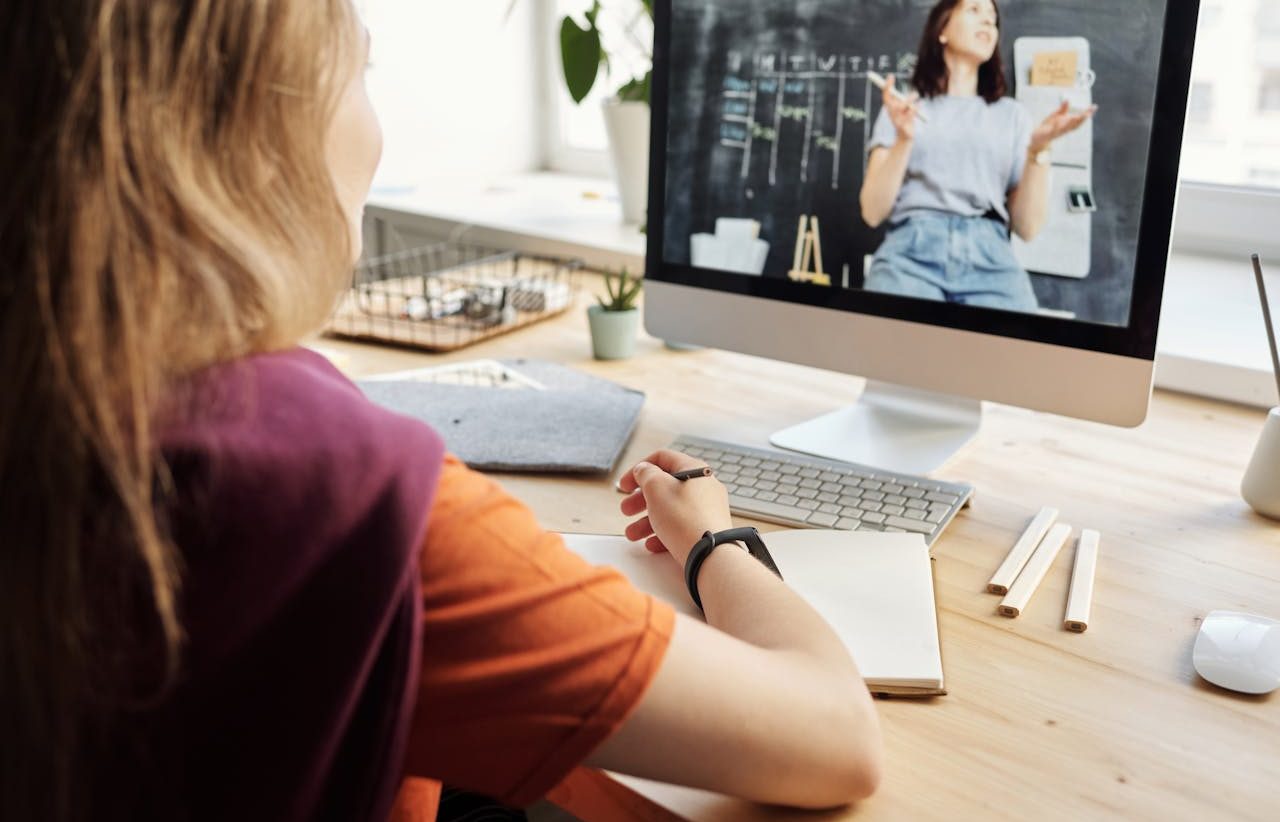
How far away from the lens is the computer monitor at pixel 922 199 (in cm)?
100

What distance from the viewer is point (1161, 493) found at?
Answer: 113cm

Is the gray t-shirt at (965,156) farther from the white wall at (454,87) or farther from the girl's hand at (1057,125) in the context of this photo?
the white wall at (454,87)

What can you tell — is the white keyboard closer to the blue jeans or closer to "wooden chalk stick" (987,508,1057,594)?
"wooden chalk stick" (987,508,1057,594)

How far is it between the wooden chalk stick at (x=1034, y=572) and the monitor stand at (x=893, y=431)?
0.16 metres

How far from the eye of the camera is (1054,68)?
3.36 feet

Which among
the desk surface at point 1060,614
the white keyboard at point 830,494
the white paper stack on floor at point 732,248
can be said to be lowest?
the desk surface at point 1060,614

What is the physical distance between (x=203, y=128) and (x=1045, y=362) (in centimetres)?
77

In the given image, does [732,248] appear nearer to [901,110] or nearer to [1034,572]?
[901,110]

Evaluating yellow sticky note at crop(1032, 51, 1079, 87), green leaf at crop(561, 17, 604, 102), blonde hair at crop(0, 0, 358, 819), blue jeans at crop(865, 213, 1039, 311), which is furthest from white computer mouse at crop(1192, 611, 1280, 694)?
green leaf at crop(561, 17, 604, 102)

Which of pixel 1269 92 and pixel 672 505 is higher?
pixel 1269 92

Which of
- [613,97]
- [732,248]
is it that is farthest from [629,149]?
[732,248]

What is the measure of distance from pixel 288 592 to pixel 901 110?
0.79 metres

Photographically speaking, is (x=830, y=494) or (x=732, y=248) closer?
(x=830, y=494)

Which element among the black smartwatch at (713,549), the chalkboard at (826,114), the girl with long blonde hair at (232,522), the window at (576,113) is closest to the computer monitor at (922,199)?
the chalkboard at (826,114)
